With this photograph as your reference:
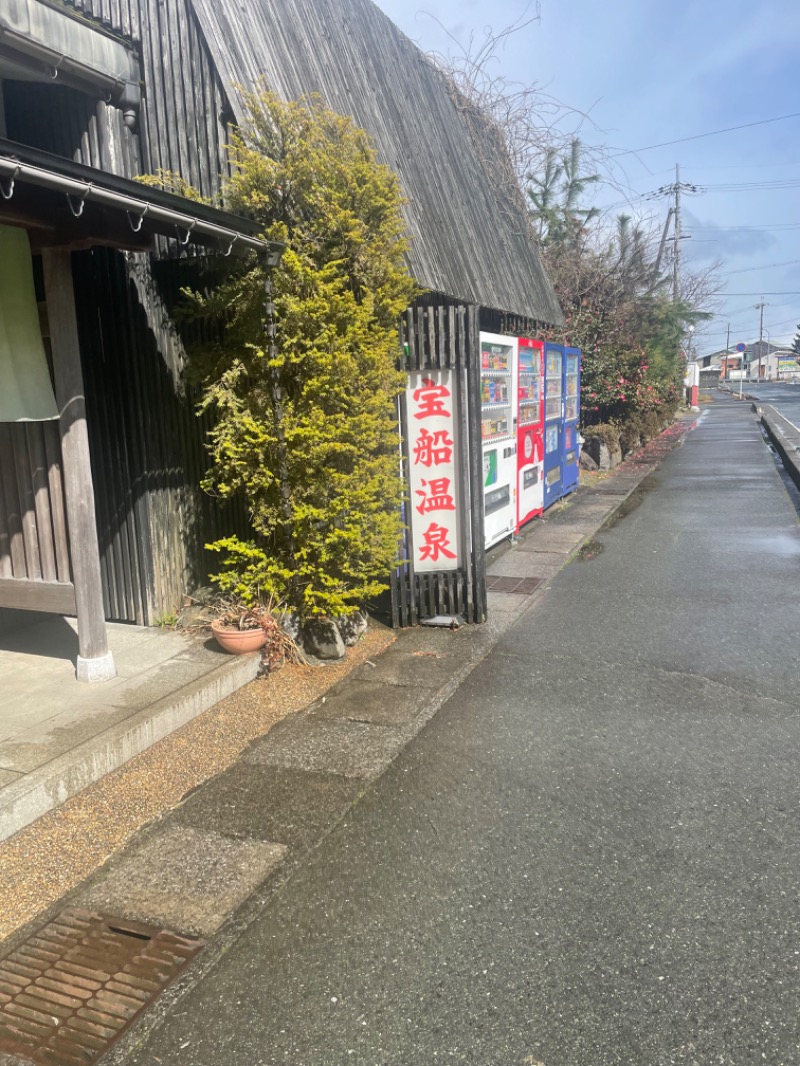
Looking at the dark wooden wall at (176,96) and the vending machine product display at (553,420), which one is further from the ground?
the dark wooden wall at (176,96)

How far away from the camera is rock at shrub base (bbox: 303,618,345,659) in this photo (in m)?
5.94

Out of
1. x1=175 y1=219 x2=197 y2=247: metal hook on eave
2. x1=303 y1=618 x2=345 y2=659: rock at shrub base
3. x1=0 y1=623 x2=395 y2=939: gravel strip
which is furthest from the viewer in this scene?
x1=303 y1=618 x2=345 y2=659: rock at shrub base

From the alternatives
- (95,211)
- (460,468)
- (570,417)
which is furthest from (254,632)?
(570,417)

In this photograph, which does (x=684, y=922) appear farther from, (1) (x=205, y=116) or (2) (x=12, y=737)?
(1) (x=205, y=116)

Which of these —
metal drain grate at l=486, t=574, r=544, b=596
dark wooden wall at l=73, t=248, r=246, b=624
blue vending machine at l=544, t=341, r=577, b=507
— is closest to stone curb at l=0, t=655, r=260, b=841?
dark wooden wall at l=73, t=248, r=246, b=624

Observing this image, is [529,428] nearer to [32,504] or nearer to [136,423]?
[136,423]

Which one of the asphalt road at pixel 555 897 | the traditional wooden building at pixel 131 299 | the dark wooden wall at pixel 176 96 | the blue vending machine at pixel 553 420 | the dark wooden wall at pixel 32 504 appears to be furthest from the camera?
the blue vending machine at pixel 553 420

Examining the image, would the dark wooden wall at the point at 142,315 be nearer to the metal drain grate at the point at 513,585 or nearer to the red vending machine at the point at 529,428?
the metal drain grate at the point at 513,585

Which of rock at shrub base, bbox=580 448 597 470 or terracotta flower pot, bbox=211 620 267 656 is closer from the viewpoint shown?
terracotta flower pot, bbox=211 620 267 656

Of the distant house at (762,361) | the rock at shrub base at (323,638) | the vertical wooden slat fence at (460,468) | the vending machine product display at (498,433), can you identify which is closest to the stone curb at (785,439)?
the vending machine product display at (498,433)

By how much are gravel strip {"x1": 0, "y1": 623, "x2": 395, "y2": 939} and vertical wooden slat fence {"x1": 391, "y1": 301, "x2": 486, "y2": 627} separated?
1264mm

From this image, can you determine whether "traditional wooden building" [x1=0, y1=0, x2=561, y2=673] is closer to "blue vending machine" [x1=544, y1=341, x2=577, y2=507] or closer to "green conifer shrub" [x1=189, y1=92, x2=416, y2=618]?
"green conifer shrub" [x1=189, y1=92, x2=416, y2=618]

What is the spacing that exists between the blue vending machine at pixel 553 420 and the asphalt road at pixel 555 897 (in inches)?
241

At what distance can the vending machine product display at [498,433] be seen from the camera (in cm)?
870
